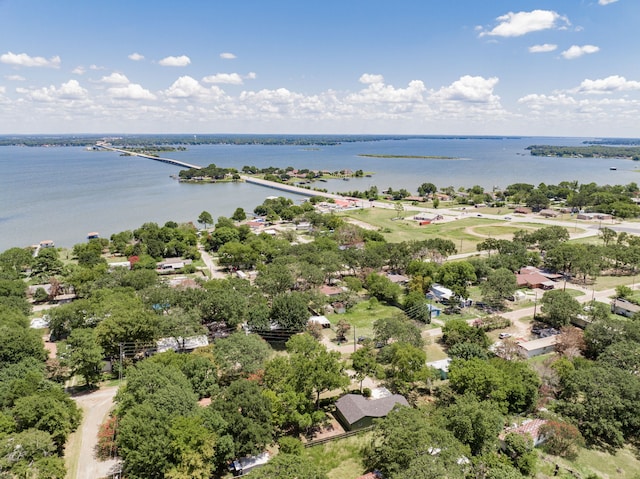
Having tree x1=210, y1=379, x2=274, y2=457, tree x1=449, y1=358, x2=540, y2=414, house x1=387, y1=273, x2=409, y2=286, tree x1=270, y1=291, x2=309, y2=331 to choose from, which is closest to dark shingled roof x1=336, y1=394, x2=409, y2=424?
tree x1=449, y1=358, x2=540, y2=414

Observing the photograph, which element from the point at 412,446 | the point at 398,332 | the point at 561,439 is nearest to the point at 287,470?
the point at 412,446

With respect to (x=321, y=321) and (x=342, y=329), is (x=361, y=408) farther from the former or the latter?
(x=321, y=321)

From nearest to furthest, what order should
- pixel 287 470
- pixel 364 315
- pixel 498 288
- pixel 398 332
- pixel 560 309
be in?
pixel 287 470
pixel 398 332
pixel 560 309
pixel 364 315
pixel 498 288

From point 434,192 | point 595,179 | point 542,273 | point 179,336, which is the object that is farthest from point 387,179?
point 179,336

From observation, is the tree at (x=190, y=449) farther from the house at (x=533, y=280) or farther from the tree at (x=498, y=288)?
the house at (x=533, y=280)

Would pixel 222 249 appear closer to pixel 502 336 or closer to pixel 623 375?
pixel 502 336

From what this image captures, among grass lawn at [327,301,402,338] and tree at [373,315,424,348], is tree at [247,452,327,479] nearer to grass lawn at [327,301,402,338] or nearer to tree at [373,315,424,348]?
tree at [373,315,424,348]

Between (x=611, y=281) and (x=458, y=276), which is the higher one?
(x=458, y=276)
